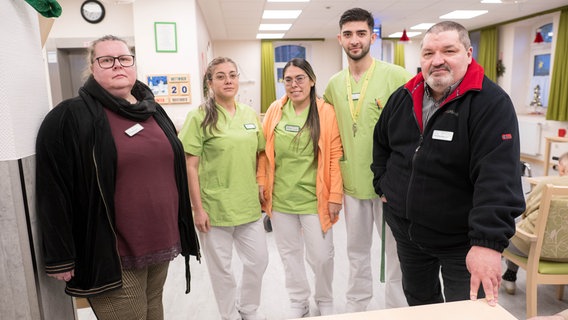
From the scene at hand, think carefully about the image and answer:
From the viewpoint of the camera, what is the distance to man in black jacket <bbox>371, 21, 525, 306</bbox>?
1364mm

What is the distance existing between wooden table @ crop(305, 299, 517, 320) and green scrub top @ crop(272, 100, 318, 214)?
113 cm

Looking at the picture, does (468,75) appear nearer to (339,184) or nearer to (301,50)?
(339,184)

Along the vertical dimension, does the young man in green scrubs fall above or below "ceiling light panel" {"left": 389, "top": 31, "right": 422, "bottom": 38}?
below

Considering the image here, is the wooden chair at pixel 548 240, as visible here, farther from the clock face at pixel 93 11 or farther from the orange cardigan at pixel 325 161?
the clock face at pixel 93 11

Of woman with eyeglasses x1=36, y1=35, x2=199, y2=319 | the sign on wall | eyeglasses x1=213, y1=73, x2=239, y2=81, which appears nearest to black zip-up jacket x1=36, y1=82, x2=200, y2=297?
woman with eyeglasses x1=36, y1=35, x2=199, y2=319

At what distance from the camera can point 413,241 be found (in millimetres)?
1749

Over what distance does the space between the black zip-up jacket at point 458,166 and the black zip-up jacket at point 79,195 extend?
47.5 inches

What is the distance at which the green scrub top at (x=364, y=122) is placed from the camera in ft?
7.20

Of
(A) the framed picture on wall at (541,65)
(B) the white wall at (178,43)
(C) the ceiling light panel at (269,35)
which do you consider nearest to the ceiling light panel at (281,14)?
(C) the ceiling light panel at (269,35)

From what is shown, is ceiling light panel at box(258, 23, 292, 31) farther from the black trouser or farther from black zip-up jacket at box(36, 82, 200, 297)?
black zip-up jacket at box(36, 82, 200, 297)

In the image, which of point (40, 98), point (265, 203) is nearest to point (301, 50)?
point (265, 203)

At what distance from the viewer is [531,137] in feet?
26.6

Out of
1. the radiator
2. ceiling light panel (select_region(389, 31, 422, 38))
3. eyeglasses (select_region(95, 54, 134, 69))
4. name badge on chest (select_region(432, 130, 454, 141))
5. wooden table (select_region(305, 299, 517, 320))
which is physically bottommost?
the radiator

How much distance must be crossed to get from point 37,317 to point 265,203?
132cm
